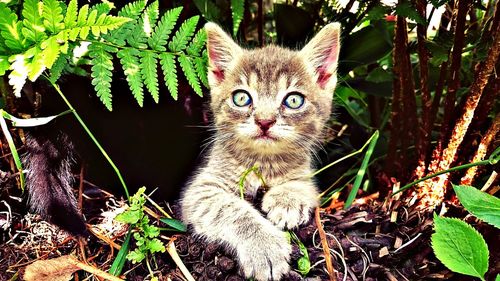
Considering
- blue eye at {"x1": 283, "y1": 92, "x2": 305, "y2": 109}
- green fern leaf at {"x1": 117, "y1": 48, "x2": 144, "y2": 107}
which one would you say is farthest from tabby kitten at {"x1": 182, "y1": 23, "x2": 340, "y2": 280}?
green fern leaf at {"x1": 117, "y1": 48, "x2": 144, "y2": 107}

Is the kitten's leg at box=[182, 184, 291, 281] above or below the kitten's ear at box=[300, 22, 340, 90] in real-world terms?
below

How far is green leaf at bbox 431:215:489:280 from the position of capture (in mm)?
1195

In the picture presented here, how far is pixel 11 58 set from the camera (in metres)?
1.33

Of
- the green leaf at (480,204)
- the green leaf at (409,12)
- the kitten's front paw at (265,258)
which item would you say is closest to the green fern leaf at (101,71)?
the kitten's front paw at (265,258)

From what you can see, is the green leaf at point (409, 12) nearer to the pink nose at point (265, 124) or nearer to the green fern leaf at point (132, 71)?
the pink nose at point (265, 124)

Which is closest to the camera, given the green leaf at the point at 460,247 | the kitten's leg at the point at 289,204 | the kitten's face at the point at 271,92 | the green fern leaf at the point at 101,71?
the green leaf at the point at 460,247

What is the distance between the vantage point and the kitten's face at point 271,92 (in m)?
1.68

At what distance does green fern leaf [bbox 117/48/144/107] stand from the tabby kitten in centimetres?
32

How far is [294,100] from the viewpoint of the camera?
1.77 meters

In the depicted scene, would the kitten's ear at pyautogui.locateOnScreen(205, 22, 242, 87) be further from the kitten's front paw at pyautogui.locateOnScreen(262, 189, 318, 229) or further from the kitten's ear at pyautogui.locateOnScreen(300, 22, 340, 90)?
the kitten's front paw at pyautogui.locateOnScreen(262, 189, 318, 229)

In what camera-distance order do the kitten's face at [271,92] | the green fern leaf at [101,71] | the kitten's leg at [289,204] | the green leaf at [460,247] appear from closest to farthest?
the green leaf at [460,247], the green fern leaf at [101,71], the kitten's leg at [289,204], the kitten's face at [271,92]

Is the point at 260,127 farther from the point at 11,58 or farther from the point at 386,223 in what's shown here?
the point at 11,58

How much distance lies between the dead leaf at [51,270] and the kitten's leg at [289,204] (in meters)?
0.59

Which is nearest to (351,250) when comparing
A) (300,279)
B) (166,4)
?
(300,279)
